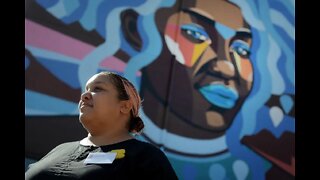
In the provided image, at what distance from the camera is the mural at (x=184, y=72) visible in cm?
433

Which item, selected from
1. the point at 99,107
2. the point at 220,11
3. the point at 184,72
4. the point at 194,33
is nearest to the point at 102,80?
the point at 99,107

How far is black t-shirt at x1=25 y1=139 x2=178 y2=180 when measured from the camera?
1.54 m

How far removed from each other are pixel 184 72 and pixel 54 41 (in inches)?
60.7

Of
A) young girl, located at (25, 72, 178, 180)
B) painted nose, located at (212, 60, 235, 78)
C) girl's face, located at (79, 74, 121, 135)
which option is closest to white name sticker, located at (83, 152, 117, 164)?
young girl, located at (25, 72, 178, 180)

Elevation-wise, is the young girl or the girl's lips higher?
the young girl

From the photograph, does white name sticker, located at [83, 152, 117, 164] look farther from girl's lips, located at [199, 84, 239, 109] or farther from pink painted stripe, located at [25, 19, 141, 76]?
girl's lips, located at [199, 84, 239, 109]

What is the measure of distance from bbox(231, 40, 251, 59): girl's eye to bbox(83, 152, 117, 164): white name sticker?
4.26 meters

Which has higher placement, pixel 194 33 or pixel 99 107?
pixel 194 33

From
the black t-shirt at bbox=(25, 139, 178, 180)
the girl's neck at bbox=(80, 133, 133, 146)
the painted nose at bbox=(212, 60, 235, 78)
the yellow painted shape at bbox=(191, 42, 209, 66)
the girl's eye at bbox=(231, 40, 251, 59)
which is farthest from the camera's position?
the girl's eye at bbox=(231, 40, 251, 59)

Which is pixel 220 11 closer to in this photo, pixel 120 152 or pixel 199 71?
pixel 199 71

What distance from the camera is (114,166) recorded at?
60.9 inches
